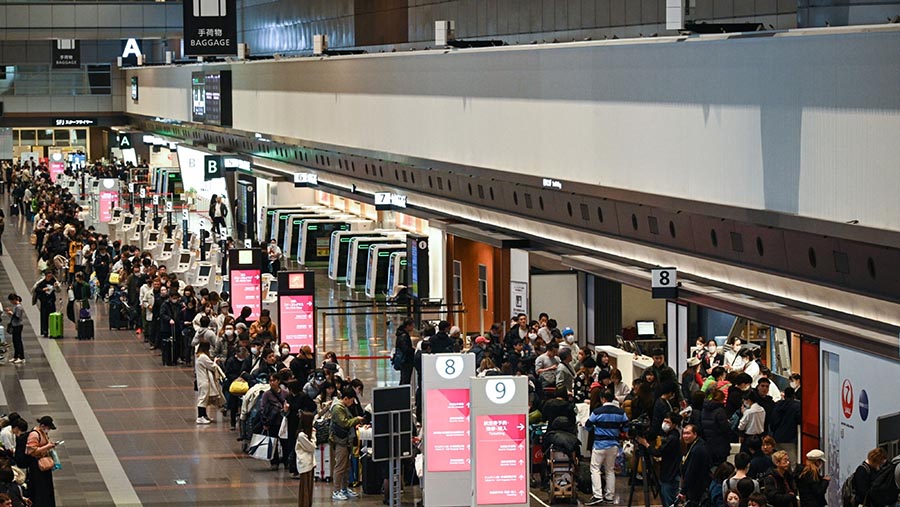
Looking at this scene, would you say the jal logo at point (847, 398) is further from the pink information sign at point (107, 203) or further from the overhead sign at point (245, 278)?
the pink information sign at point (107, 203)

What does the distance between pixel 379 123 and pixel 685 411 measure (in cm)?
1391

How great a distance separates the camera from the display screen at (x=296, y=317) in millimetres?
23547

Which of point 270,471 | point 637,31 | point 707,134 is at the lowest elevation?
point 270,471

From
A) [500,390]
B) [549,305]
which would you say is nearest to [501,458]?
[500,390]

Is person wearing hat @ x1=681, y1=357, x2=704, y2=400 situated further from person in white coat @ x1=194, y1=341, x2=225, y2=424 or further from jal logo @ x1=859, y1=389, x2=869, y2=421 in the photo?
person in white coat @ x1=194, y1=341, x2=225, y2=424

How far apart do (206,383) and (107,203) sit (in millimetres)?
25783

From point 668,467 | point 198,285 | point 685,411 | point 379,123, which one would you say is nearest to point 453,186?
point 379,123

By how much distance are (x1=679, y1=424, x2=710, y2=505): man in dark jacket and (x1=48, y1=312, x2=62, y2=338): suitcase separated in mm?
18236

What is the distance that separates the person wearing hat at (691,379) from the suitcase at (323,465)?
421 centimetres

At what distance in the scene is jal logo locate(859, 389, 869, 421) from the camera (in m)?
14.0

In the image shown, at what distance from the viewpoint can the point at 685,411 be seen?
655 inches

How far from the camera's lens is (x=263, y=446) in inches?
739

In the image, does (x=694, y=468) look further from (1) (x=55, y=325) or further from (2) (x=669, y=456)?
(1) (x=55, y=325)

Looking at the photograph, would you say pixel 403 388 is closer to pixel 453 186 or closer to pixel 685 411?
pixel 685 411
